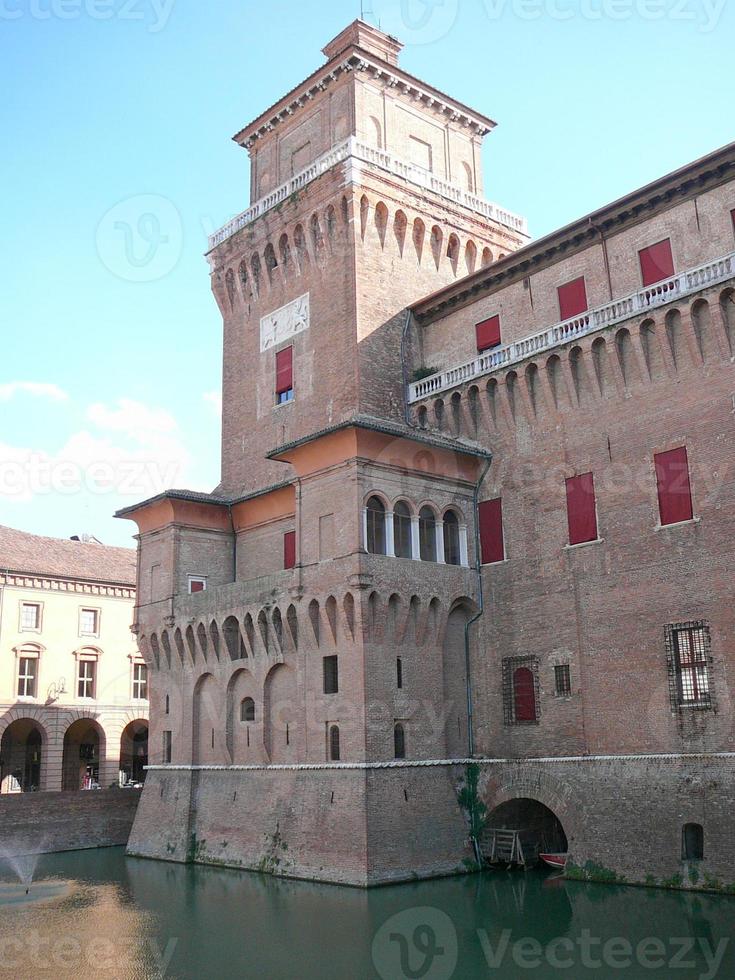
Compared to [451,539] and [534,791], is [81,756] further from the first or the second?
[534,791]

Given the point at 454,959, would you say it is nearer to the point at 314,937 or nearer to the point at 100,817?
the point at 314,937

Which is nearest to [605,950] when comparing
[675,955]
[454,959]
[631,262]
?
[675,955]

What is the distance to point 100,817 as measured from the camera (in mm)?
37969

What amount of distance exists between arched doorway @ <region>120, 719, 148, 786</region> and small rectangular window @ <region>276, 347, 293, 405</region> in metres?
24.2

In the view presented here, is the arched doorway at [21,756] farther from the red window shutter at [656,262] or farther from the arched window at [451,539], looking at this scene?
the red window shutter at [656,262]

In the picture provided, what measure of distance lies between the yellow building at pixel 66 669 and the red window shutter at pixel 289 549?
19.7 meters

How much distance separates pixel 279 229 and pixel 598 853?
24213 mm

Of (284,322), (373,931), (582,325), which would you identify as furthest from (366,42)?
(373,931)

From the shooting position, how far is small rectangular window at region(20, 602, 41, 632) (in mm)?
48094

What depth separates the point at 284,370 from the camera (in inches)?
1425

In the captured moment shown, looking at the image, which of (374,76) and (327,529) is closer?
(327,529)

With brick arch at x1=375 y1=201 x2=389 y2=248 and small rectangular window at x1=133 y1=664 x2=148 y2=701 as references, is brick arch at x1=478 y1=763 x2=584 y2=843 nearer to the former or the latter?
brick arch at x1=375 y1=201 x2=389 y2=248

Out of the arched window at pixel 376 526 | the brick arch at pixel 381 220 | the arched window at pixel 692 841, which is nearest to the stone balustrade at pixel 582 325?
the arched window at pixel 376 526

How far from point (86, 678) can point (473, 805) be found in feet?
91.4
